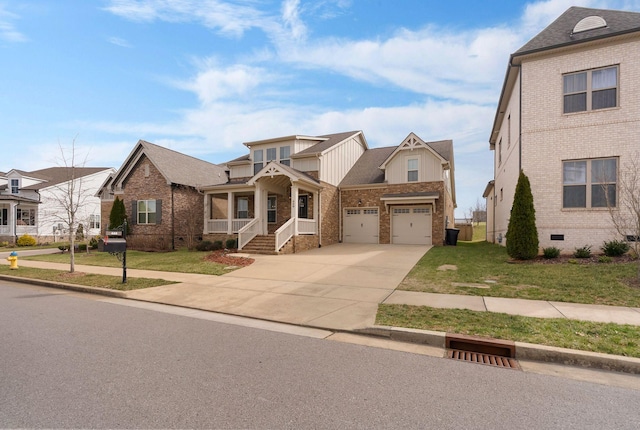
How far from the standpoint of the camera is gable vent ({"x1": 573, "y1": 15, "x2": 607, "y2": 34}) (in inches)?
481

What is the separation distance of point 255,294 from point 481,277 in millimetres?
6442

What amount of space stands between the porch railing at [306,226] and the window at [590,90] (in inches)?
485

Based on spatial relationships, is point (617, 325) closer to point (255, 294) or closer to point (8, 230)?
point (255, 294)

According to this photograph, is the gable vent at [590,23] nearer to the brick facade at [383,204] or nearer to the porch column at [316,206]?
the brick facade at [383,204]

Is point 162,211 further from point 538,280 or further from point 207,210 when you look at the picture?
point 538,280

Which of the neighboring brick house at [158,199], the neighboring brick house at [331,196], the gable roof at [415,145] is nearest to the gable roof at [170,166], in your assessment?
the neighboring brick house at [158,199]

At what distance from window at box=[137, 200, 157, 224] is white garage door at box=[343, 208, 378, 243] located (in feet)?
41.2

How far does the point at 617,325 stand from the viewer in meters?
5.28

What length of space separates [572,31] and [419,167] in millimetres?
9017

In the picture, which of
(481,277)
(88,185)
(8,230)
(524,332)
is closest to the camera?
(524,332)

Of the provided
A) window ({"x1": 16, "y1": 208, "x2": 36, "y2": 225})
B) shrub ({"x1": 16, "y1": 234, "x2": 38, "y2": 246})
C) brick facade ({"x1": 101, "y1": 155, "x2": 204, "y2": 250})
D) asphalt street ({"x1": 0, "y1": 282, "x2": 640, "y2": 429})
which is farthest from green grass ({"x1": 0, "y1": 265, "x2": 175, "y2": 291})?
window ({"x1": 16, "y1": 208, "x2": 36, "y2": 225})

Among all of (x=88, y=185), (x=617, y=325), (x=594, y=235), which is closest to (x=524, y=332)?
(x=617, y=325)

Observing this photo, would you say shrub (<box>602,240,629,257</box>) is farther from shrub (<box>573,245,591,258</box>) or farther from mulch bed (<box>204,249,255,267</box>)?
mulch bed (<box>204,249,255,267</box>)

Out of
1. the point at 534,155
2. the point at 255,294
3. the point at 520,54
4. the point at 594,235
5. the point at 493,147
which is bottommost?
the point at 255,294
